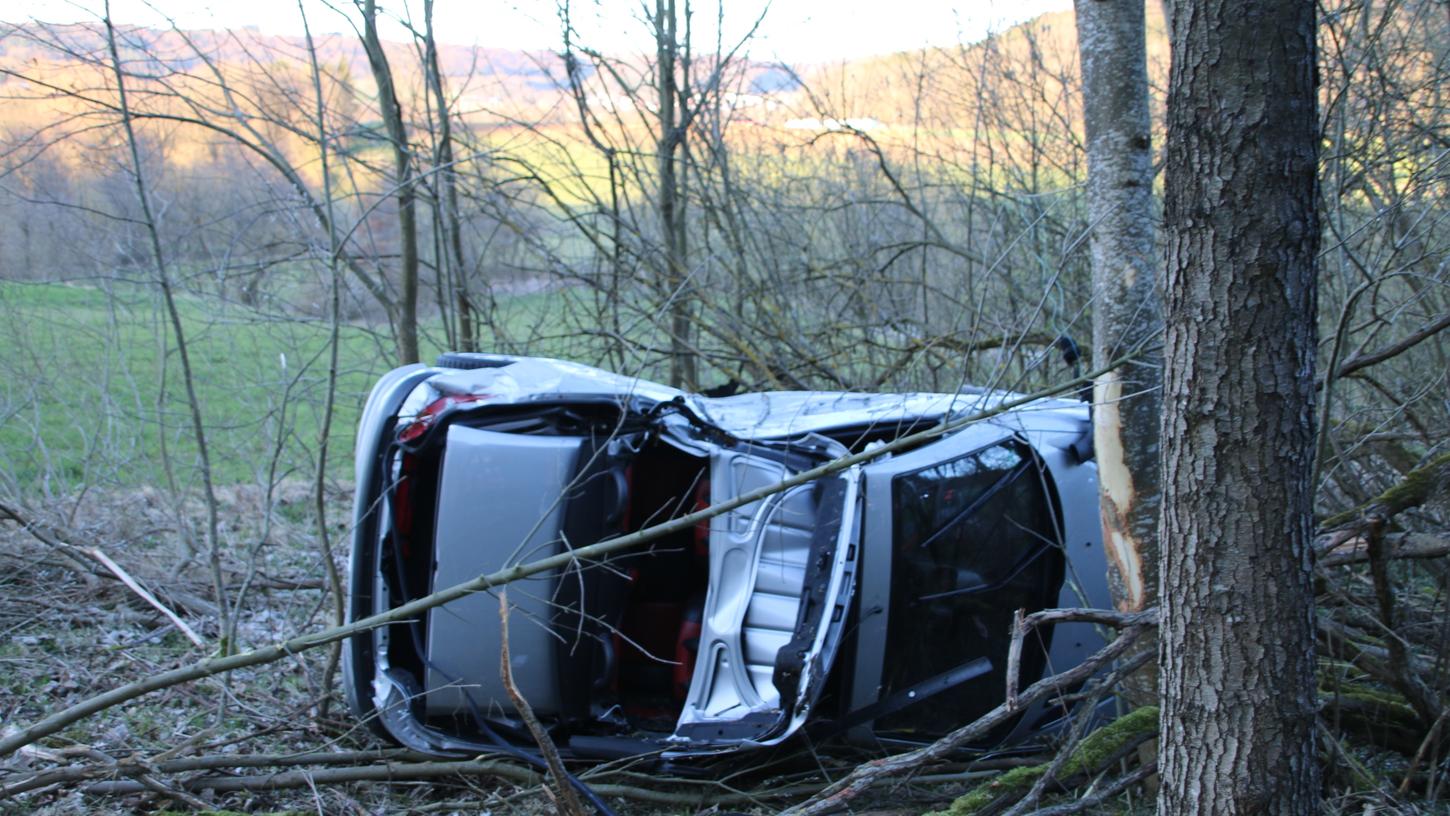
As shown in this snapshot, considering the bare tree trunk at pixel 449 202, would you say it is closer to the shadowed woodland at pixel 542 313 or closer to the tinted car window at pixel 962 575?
the shadowed woodland at pixel 542 313

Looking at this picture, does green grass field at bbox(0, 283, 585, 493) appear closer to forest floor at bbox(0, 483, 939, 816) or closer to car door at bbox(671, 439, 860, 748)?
forest floor at bbox(0, 483, 939, 816)

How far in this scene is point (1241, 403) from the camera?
8.22 feet

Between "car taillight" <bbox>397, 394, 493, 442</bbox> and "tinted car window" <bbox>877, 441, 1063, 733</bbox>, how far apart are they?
1.76 m

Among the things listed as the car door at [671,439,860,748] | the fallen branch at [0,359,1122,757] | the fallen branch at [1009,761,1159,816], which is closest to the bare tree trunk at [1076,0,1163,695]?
the fallen branch at [0,359,1122,757]

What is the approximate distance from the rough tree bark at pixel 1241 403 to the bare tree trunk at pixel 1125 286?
1059 millimetres

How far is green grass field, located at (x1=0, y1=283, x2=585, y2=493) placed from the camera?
23.3 feet

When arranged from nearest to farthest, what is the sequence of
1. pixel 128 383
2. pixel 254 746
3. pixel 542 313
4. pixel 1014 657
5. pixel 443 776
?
pixel 1014 657 → pixel 443 776 → pixel 254 746 → pixel 128 383 → pixel 542 313

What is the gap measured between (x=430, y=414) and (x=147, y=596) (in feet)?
9.12

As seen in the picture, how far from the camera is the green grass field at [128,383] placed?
7109 mm

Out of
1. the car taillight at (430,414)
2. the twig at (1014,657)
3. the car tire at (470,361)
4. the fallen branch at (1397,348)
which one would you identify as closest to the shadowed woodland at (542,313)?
the fallen branch at (1397,348)

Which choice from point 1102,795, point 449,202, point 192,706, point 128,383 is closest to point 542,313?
point 449,202

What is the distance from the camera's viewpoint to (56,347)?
7.48 meters

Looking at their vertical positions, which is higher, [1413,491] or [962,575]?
[1413,491]

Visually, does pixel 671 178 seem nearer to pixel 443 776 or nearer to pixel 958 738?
pixel 443 776
